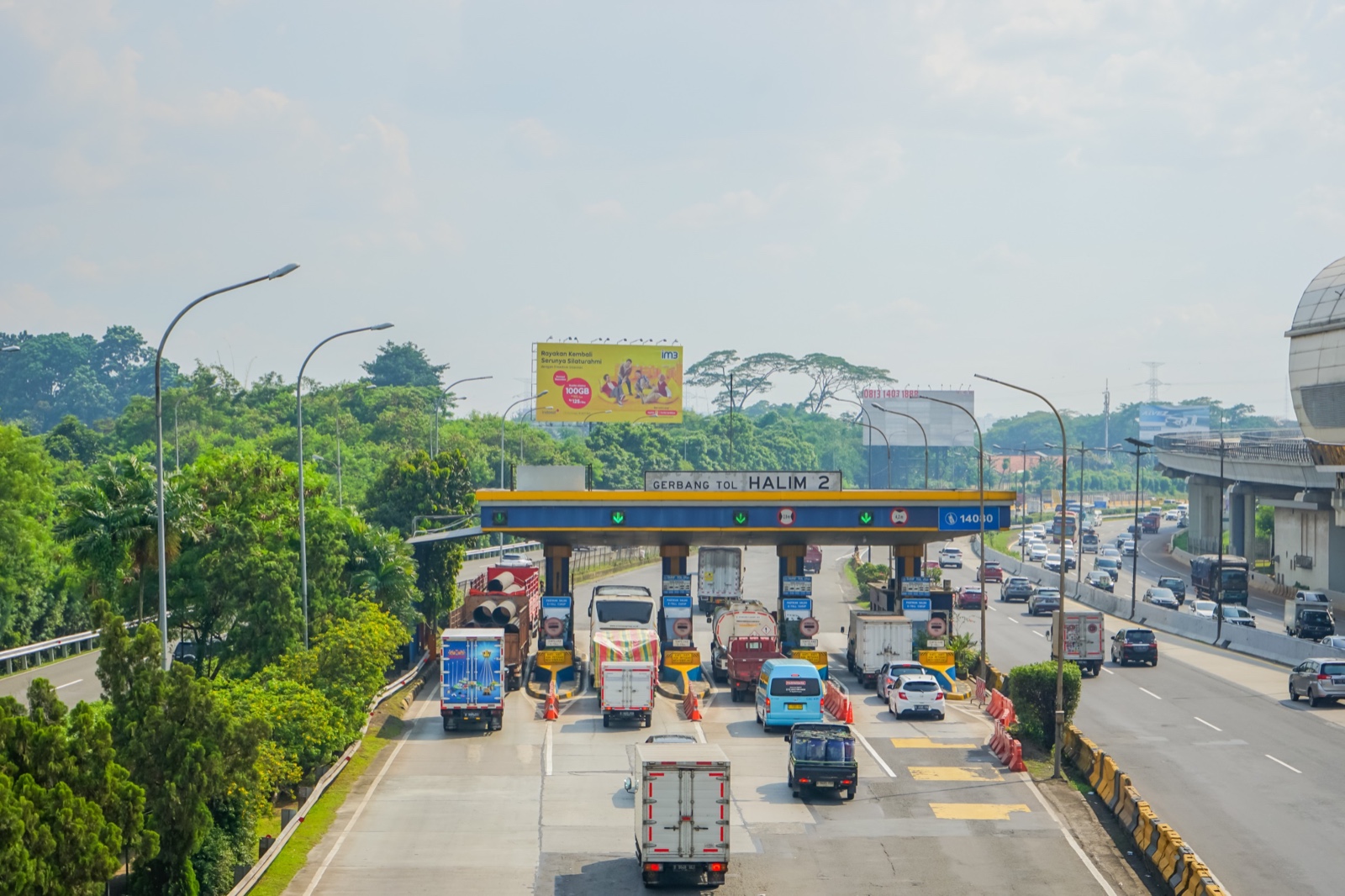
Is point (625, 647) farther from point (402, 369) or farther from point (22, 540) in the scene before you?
point (402, 369)

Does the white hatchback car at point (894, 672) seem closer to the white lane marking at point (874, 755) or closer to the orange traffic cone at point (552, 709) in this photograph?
the white lane marking at point (874, 755)

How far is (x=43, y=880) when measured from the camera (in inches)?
689

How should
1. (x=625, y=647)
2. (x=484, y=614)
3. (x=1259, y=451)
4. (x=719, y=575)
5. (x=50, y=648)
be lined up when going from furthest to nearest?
1. (x=1259, y=451)
2. (x=719, y=575)
3. (x=50, y=648)
4. (x=484, y=614)
5. (x=625, y=647)

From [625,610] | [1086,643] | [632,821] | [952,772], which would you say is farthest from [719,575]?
[632,821]

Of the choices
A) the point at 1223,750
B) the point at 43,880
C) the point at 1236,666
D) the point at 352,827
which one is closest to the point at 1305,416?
the point at 1236,666

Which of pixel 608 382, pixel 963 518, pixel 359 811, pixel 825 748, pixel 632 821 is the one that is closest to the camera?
pixel 632 821

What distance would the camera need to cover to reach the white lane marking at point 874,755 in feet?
118

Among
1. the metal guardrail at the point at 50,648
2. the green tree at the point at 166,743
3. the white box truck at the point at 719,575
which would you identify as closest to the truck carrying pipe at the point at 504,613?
the metal guardrail at the point at 50,648

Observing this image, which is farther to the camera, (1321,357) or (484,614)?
(1321,357)

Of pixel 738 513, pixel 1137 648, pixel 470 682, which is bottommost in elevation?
pixel 1137 648

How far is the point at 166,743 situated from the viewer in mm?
23156

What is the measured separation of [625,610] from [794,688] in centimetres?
1443

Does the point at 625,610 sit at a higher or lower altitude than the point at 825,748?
higher

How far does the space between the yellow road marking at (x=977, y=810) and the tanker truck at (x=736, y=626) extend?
54.7ft
